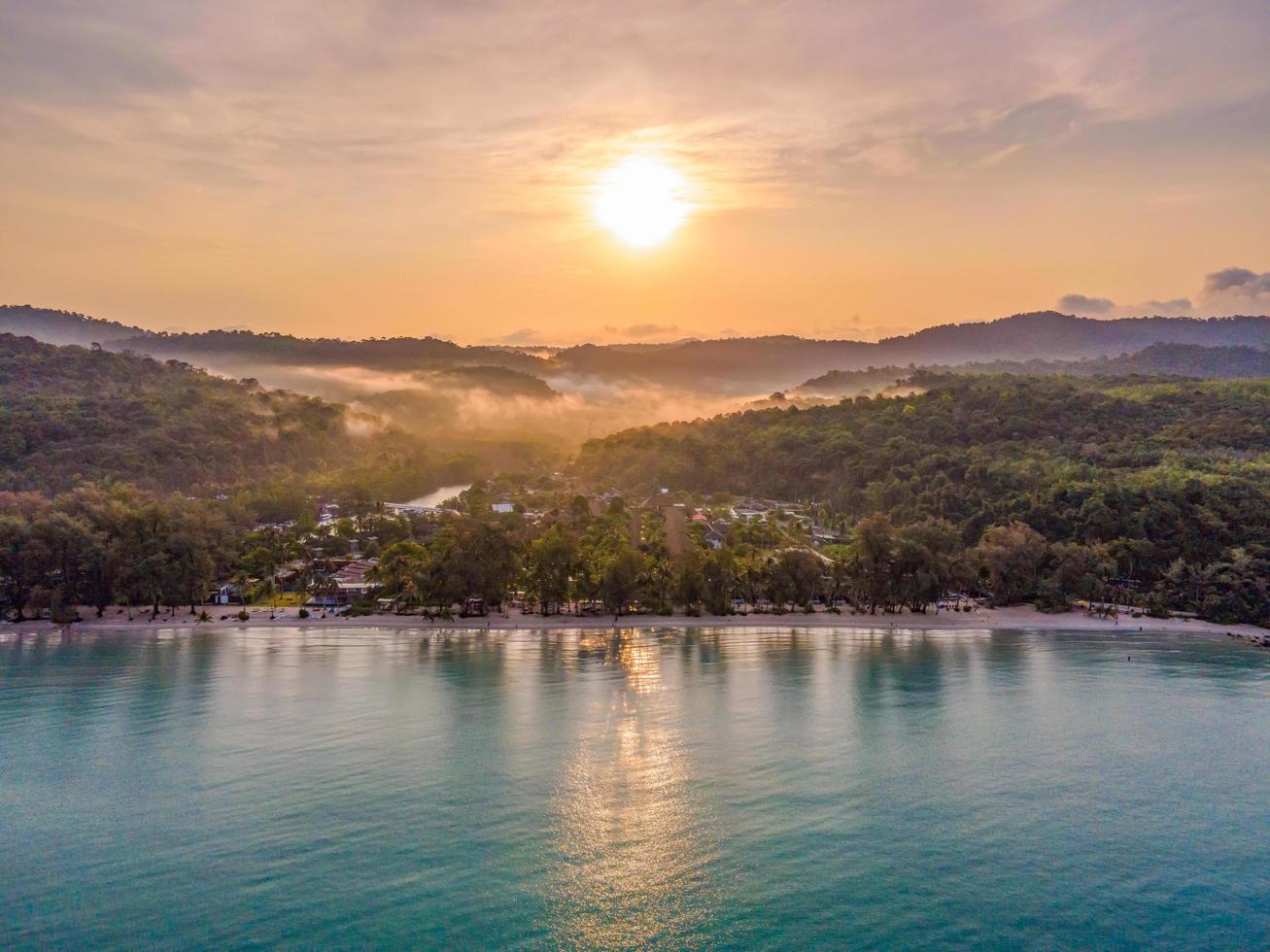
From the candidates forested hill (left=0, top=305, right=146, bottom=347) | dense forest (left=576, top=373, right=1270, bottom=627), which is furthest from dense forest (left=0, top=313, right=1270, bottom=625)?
forested hill (left=0, top=305, right=146, bottom=347)

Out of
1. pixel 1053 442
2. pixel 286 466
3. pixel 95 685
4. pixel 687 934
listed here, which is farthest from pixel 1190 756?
pixel 286 466

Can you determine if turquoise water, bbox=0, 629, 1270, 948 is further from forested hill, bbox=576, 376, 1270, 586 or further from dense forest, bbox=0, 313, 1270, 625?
forested hill, bbox=576, 376, 1270, 586

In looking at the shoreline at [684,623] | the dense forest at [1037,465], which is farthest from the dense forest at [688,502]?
the shoreline at [684,623]

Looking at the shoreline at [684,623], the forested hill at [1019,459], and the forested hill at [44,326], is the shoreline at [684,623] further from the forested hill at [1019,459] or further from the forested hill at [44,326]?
the forested hill at [44,326]

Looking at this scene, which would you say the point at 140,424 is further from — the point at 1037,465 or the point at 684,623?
the point at 1037,465

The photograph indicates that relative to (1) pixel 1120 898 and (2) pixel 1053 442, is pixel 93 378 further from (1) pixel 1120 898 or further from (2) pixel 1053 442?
(1) pixel 1120 898

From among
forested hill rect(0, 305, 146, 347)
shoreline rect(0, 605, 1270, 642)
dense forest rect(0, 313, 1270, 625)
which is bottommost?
shoreline rect(0, 605, 1270, 642)

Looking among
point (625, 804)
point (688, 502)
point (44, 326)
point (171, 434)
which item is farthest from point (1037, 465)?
point (44, 326)
